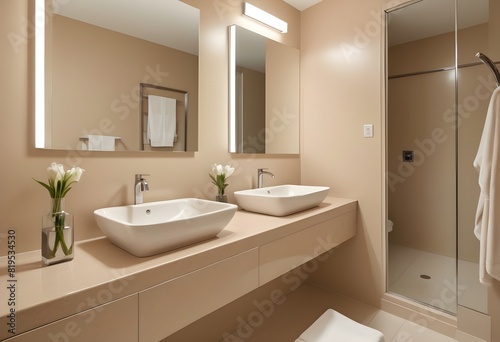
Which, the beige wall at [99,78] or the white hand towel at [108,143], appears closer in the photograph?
the beige wall at [99,78]

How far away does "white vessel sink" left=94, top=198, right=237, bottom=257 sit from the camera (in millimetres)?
992

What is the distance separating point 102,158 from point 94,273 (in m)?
0.65

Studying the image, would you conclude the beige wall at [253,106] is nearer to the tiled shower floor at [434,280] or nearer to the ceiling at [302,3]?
the ceiling at [302,3]

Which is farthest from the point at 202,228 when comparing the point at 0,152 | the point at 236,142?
the point at 236,142

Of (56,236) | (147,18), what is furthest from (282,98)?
(56,236)

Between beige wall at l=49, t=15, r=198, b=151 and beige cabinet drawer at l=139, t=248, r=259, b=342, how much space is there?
80 cm

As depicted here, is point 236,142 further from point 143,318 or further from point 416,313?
point 416,313

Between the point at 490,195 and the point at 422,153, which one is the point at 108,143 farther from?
the point at 422,153

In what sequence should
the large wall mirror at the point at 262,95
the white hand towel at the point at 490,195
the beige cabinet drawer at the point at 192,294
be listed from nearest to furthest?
the beige cabinet drawer at the point at 192,294, the white hand towel at the point at 490,195, the large wall mirror at the point at 262,95

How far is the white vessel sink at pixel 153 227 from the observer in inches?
39.1

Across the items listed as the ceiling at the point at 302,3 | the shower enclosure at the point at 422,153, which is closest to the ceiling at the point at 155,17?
the shower enclosure at the point at 422,153

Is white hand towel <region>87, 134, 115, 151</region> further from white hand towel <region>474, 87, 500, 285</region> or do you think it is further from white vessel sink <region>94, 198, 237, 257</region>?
white hand towel <region>474, 87, 500, 285</region>

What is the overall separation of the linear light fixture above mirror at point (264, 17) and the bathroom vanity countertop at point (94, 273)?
5.46ft

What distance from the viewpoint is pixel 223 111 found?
196 centimetres
